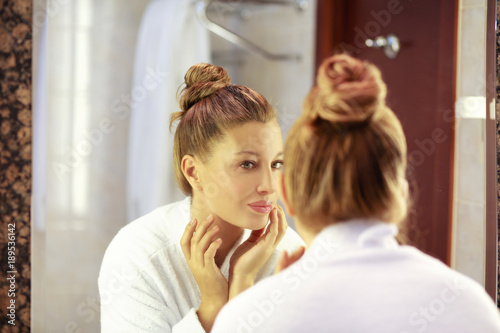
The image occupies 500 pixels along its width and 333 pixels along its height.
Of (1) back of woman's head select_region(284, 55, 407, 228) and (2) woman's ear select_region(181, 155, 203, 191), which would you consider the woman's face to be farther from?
(1) back of woman's head select_region(284, 55, 407, 228)

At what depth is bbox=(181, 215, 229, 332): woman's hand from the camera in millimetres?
578

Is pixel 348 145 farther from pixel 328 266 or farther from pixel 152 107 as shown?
pixel 152 107

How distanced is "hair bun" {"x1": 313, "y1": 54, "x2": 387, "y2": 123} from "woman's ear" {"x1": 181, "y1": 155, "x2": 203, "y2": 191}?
202 millimetres

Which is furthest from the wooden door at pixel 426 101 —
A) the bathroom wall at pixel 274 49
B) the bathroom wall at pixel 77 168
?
the bathroom wall at pixel 77 168

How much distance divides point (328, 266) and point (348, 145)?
0.35ft

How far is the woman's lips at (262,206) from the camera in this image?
1.98 feet

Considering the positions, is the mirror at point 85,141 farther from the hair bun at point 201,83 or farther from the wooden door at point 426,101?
the hair bun at point 201,83

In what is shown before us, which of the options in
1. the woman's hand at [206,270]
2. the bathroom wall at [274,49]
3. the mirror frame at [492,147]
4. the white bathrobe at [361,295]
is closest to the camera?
the white bathrobe at [361,295]

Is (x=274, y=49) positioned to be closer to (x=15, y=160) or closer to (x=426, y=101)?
(x=426, y=101)

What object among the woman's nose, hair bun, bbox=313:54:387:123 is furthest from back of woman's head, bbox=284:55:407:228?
the woman's nose

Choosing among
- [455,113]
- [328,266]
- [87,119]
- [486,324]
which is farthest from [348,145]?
[87,119]

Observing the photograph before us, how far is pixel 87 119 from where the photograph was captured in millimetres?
737

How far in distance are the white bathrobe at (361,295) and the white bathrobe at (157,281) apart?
0.44 ft

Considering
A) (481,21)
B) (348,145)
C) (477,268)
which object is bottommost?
(477,268)
